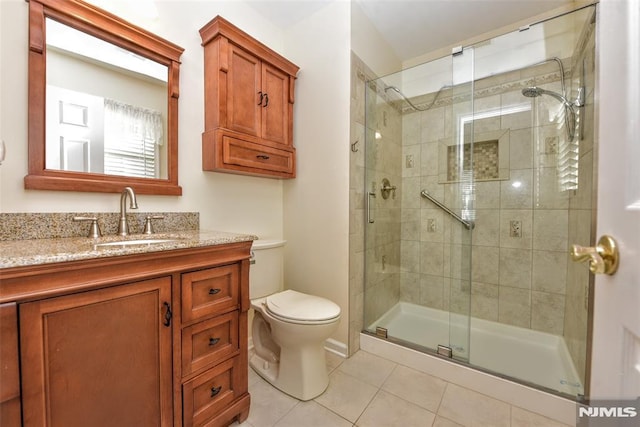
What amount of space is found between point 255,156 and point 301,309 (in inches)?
39.4

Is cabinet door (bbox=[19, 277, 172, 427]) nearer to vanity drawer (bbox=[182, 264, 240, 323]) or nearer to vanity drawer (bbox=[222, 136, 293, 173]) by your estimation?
vanity drawer (bbox=[182, 264, 240, 323])

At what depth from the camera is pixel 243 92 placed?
5.47 feet

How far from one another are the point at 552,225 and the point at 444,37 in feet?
5.90

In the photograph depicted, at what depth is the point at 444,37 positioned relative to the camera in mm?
2312

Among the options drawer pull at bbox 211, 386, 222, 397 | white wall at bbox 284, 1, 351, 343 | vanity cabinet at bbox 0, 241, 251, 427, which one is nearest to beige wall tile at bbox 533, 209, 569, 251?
white wall at bbox 284, 1, 351, 343

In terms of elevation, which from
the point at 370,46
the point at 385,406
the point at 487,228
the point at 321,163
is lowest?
the point at 385,406

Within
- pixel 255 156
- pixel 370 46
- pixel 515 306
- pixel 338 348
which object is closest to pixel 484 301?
pixel 515 306

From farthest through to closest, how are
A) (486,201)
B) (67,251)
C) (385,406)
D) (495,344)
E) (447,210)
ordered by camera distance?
1. (447,210)
2. (486,201)
3. (495,344)
4. (385,406)
5. (67,251)

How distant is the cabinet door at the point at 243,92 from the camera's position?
5.24 ft

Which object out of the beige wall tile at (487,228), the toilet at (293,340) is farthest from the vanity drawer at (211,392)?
the beige wall tile at (487,228)

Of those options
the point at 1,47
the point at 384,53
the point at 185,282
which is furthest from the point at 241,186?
the point at 384,53

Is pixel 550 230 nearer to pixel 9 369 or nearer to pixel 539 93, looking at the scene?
pixel 539 93

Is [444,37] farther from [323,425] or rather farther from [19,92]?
[323,425]

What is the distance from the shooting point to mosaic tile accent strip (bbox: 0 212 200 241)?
1028 mm
